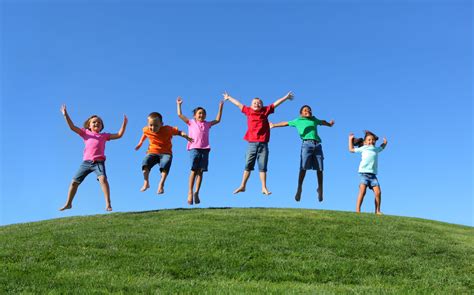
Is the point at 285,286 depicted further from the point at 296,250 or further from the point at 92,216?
the point at 92,216

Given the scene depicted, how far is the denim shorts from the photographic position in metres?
15.4

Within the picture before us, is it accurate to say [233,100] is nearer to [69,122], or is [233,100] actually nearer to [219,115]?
[219,115]

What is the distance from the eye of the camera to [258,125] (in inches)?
614

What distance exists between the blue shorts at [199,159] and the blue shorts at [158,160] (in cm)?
74

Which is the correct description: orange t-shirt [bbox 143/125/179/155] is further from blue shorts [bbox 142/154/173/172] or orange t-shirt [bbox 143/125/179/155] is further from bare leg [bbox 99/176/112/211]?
bare leg [bbox 99/176/112/211]

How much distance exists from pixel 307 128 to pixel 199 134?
3.43 m

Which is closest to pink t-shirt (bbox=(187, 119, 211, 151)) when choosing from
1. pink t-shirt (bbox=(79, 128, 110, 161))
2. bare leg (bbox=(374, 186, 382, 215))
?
pink t-shirt (bbox=(79, 128, 110, 161))

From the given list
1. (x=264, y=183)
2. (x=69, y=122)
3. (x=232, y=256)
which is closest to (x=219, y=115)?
(x=264, y=183)

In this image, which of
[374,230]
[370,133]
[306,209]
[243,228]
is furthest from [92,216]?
[370,133]

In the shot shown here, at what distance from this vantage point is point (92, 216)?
50.1 ft

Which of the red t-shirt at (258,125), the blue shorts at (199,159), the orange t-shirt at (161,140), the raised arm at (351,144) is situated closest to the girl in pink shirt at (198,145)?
the blue shorts at (199,159)

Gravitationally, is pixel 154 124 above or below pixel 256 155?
above

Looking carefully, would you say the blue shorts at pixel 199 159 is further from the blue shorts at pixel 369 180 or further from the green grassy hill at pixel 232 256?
the blue shorts at pixel 369 180

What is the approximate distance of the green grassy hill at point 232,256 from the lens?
823 centimetres
